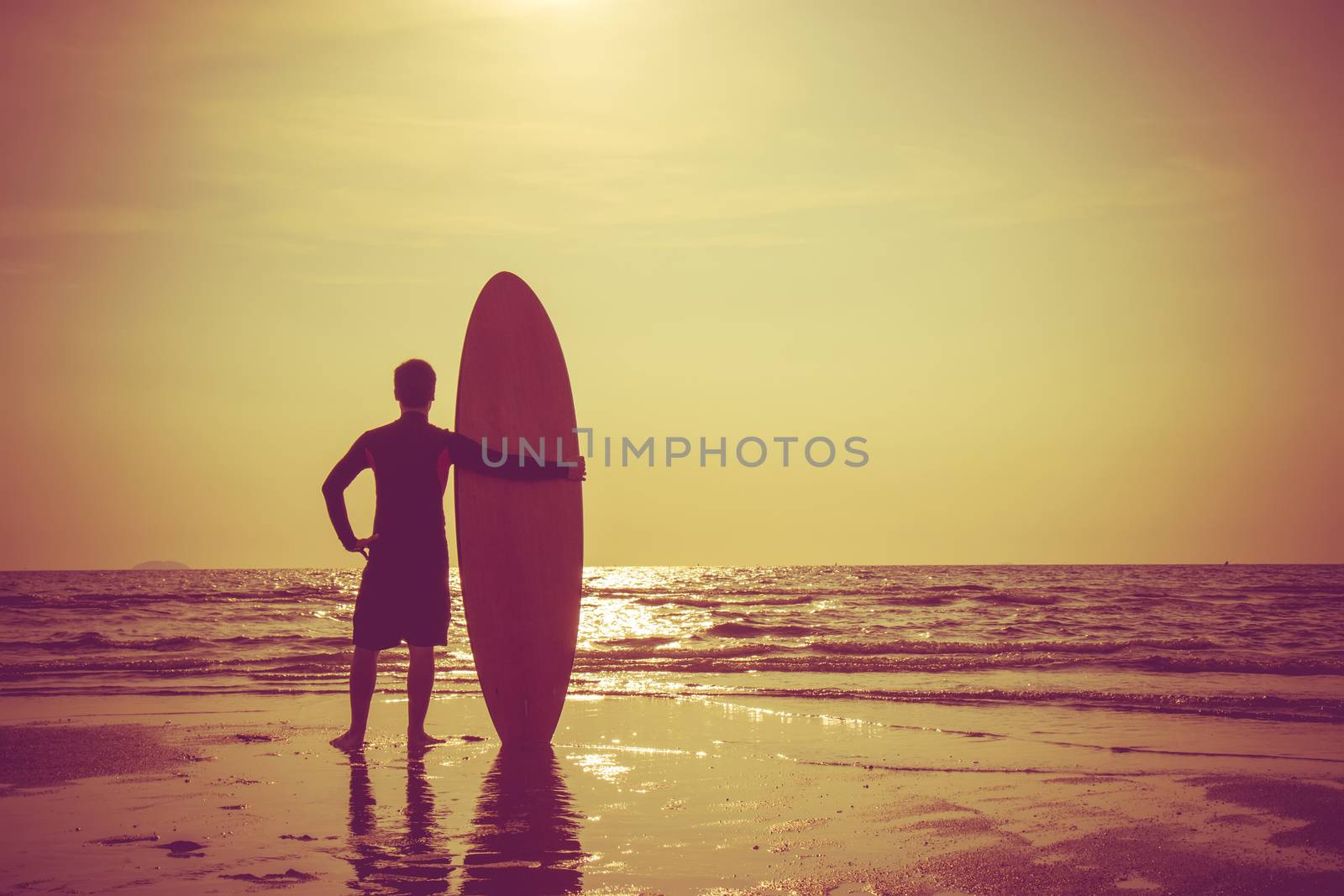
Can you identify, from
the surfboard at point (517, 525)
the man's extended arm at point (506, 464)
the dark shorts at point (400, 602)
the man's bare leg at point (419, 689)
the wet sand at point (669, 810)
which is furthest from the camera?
the surfboard at point (517, 525)

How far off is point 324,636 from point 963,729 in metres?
10.2

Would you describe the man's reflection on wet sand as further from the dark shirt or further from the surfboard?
the dark shirt

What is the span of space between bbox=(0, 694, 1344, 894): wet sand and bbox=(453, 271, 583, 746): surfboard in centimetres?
33

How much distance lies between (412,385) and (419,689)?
1.39 metres

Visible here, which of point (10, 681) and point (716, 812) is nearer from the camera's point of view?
point (716, 812)

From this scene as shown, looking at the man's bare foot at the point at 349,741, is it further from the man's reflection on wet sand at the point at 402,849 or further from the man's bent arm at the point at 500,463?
the man's bent arm at the point at 500,463

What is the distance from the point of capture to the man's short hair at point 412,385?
4844mm

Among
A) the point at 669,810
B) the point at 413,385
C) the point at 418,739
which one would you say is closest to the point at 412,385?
the point at 413,385

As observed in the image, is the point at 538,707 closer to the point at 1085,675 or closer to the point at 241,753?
the point at 241,753

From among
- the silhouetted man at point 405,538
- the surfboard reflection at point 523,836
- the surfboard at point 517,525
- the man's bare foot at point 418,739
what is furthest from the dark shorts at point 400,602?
the surfboard reflection at point 523,836

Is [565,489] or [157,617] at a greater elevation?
[565,489]

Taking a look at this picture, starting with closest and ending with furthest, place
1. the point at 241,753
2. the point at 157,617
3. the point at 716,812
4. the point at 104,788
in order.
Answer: the point at 716,812 < the point at 104,788 < the point at 241,753 < the point at 157,617

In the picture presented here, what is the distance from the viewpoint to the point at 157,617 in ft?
66.3

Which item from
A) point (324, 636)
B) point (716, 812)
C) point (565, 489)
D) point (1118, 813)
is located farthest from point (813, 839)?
point (324, 636)
